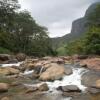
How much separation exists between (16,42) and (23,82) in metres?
39.6

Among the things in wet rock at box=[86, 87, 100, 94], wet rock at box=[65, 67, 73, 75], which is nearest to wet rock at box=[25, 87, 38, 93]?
wet rock at box=[86, 87, 100, 94]

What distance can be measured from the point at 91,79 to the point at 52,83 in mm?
2713

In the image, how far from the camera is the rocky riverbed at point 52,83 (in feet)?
52.9

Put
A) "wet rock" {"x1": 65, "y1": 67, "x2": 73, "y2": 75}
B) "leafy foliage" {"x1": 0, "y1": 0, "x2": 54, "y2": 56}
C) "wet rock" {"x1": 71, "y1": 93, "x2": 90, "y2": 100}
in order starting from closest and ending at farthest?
"wet rock" {"x1": 71, "y1": 93, "x2": 90, "y2": 100}
"wet rock" {"x1": 65, "y1": 67, "x2": 73, "y2": 75}
"leafy foliage" {"x1": 0, "y1": 0, "x2": 54, "y2": 56}

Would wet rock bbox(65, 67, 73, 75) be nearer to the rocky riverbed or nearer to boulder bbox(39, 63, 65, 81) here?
the rocky riverbed

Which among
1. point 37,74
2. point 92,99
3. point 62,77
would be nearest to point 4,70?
point 37,74

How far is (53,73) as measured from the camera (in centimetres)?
2062

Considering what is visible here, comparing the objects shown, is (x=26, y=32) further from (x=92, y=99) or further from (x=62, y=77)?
(x=92, y=99)

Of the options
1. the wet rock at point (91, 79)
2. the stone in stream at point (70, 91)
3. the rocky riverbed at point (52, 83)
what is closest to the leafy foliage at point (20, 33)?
the rocky riverbed at point (52, 83)

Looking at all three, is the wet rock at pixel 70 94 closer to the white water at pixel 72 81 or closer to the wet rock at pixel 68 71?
the white water at pixel 72 81

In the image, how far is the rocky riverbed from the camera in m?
16.1

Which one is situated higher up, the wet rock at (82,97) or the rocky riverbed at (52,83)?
the rocky riverbed at (52,83)

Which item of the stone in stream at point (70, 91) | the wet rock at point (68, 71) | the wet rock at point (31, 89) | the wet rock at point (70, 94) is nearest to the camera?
the wet rock at point (70, 94)

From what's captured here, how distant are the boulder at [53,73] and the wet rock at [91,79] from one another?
1.76m
